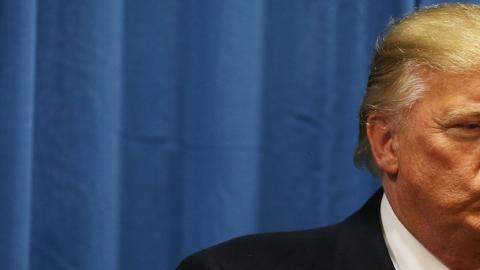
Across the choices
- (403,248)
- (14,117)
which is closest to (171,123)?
(14,117)

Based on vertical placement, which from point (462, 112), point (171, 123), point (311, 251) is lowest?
point (311, 251)

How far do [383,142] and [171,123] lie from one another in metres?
0.54

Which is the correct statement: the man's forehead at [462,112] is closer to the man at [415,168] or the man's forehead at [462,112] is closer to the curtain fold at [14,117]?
the man at [415,168]

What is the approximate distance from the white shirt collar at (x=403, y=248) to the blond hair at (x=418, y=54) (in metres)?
0.18

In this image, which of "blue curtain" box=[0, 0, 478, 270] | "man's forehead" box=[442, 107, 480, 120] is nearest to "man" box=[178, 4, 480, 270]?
"man's forehead" box=[442, 107, 480, 120]

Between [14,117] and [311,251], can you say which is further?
[14,117]

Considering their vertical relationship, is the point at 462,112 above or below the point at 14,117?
above

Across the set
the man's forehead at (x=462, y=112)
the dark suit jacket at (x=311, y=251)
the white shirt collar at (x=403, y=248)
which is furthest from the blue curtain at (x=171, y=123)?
the man's forehead at (x=462, y=112)

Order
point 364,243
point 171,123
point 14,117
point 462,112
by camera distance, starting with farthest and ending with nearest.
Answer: point 171,123, point 14,117, point 364,243, point 462,112

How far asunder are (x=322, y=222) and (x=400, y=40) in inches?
24.6

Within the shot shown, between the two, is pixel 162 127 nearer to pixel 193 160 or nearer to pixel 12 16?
pixel 193 160

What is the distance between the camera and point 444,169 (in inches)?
50.3

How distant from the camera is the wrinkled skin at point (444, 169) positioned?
1261mm

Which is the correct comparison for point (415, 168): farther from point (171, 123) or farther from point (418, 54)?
point (171, 123)
